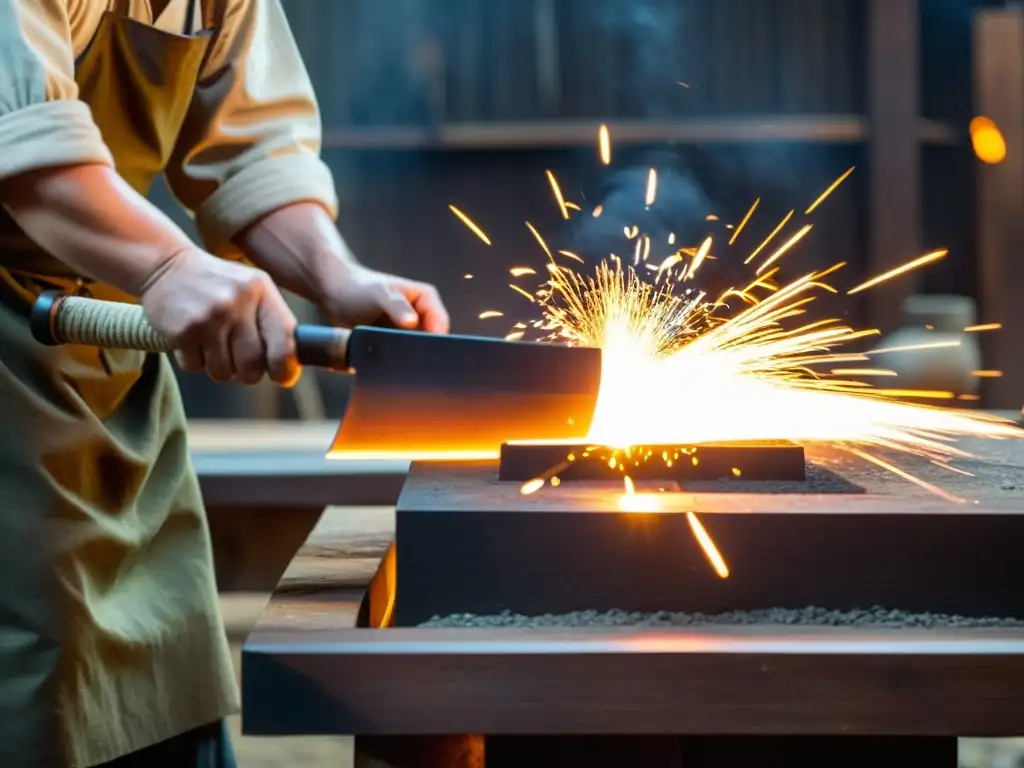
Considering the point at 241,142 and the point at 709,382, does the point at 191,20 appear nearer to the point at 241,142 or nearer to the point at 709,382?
the point at 241,142

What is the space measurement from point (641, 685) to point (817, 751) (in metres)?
0.17

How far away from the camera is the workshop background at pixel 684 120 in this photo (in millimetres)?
2668

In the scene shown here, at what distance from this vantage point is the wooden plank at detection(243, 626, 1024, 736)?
29.9 inches

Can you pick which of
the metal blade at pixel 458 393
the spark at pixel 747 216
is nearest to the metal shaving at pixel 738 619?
the metal blade at pixel 458 393

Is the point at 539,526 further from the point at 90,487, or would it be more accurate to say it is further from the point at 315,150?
the point at 315,150

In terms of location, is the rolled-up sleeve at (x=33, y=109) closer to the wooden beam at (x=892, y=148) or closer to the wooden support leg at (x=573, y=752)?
the wooden support leg at (x=573, y=752)

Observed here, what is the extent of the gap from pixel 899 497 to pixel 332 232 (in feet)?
1.94

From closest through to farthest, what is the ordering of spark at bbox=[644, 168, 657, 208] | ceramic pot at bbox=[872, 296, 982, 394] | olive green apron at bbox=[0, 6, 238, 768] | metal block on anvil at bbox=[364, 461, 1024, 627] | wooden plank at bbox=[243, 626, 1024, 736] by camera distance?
wooden plank at bbox=[243, 626, 1024, 736] < metal block on anvil at bbox=[364, 461, 1024, 627] < olive green apron at bbox=[0, 6, 238, 768] < ceramic pot at bbox=[872, 296, 982, 394] < spark at bbox=[644, 168, 657, 208]

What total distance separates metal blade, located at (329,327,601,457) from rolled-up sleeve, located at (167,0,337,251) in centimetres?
31

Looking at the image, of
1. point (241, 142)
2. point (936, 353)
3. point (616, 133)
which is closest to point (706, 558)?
point (241, 142)

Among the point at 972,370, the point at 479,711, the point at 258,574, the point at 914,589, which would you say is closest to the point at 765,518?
the point at 914,589

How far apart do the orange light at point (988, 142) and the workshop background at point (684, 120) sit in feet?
0.05

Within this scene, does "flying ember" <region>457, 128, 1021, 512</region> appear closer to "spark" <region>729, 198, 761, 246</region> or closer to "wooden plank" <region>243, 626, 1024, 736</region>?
"wooden plank" <region>243, 626, 1024, 736</region>

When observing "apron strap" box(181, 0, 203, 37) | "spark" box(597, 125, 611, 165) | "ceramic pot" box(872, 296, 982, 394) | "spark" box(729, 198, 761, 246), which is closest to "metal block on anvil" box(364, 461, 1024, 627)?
"apron strap" box(181, 0, 203, 37)
